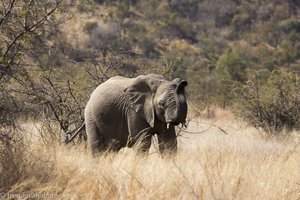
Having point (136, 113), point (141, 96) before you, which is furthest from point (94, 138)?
point (141, 96)

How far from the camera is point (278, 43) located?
52.5 metres

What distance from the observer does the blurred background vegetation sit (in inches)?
248

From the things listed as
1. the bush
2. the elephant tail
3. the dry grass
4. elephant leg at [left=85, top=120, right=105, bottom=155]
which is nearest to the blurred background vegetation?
the bush

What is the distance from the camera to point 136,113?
311 inches

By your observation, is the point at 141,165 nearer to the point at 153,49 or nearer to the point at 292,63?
the point at 153,49

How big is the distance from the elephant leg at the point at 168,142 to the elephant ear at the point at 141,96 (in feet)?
1.10

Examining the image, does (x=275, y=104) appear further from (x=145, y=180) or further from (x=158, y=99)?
(x=145, y=180)

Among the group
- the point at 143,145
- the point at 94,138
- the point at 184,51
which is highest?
the point at 143,145

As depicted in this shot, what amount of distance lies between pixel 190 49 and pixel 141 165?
40098 millimetres

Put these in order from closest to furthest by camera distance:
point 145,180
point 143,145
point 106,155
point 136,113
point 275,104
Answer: point 145,180 → point 143,145 → point 106,155 → point 136,113 → point 275,104

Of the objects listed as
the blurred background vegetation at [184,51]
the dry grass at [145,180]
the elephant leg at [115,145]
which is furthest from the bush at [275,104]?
the dry grass at [145,180]

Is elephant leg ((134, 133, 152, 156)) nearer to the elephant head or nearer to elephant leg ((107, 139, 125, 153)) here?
the elephant head

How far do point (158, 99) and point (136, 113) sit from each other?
1.60 ft

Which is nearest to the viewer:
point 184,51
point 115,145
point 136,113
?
point 136,113
